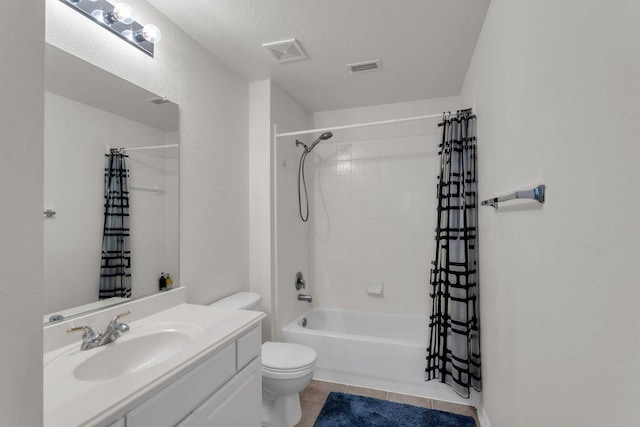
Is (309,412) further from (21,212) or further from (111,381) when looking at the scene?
(21,212)

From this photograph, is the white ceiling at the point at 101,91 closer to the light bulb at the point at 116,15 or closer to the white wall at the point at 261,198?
the light bulb at the point at 116,15

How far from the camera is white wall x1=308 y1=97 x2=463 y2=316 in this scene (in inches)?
116

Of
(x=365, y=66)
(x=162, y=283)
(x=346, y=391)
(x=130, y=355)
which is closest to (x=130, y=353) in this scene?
(x=130, y=355)

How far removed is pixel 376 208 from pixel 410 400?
1699mm

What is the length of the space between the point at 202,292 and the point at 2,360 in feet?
5.38

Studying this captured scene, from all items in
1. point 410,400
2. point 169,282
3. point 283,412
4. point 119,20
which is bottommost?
point 410,400

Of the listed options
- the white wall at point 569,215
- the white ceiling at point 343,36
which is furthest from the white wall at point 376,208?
the white wall at point 569,215

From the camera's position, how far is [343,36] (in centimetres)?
193

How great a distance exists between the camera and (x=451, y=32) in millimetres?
1877

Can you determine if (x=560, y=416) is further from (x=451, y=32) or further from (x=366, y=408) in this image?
(x=451, y=32)

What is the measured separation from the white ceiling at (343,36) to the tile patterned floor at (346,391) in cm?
251

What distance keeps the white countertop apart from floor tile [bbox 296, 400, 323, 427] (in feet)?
3.27

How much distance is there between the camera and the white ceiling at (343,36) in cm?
166

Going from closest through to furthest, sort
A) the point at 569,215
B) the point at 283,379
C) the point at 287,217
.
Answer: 1. the point at 569,215
2. the point at 283,379
3. the point at 287,217
